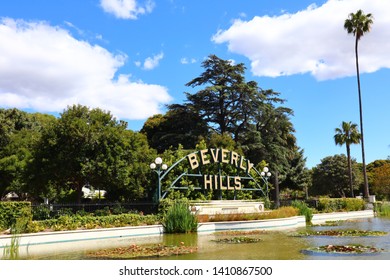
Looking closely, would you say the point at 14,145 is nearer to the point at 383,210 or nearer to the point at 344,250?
the point at 383,210

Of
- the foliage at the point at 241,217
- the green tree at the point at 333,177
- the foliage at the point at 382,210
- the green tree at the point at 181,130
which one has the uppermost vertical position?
the green tree at the point at 181,130

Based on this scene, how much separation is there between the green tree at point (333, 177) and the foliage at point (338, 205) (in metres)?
24.6

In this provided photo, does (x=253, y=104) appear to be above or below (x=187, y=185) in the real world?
above

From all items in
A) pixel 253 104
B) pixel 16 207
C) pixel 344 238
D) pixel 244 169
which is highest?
pixel 253 104

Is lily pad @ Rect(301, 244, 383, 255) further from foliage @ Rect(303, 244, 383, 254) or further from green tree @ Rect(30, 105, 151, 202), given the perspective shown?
green tree @ Rect(30, 105, 151, 202)

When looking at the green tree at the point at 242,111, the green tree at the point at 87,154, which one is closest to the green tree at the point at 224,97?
the green tree at the point at 242,111

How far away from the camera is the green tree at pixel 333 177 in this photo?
2341 inches

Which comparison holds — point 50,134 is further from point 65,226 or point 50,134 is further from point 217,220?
point 217,220

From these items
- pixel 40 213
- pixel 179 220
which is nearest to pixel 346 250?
pixel 179 220

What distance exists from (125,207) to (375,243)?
12.9 metres

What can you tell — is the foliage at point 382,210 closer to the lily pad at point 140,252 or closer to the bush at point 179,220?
the bush at point 179,220
